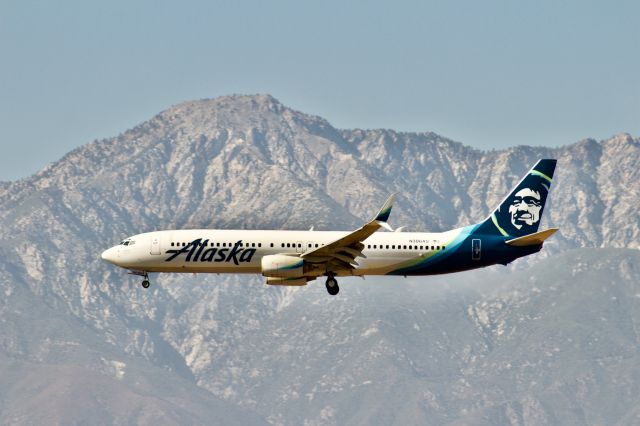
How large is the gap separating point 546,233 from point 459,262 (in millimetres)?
9469

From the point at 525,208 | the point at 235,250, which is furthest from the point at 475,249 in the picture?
the point at 235,250

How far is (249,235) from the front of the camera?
129 m

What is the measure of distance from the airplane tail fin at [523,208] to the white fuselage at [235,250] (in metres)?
8.77

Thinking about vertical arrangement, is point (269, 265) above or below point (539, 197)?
below

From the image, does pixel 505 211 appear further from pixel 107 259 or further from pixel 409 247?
pixel 107 259

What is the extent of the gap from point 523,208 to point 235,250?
1138 inches

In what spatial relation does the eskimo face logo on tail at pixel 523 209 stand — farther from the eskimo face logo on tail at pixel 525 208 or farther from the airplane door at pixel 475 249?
the airplane door at pixel 475 249

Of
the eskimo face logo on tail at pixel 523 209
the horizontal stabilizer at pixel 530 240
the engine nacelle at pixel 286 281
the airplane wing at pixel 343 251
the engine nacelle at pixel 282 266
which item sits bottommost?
the engine nacelle at pixel 286 281

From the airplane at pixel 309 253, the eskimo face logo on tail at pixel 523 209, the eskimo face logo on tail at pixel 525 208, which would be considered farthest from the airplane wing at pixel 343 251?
the eskimo face logo on tail at pixel 525 208

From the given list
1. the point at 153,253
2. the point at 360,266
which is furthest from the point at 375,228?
the point at 153,253

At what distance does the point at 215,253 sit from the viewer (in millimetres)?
Result: 127812

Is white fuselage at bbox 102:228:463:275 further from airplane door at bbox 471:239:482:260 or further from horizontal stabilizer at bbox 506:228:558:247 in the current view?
horizontal stabilizer at bbox 506:228:558:247

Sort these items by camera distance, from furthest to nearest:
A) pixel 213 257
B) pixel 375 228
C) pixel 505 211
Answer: pixel 505 211, pixel 213 257, pixel 375 228

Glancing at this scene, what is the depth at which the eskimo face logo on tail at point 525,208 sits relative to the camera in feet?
451
